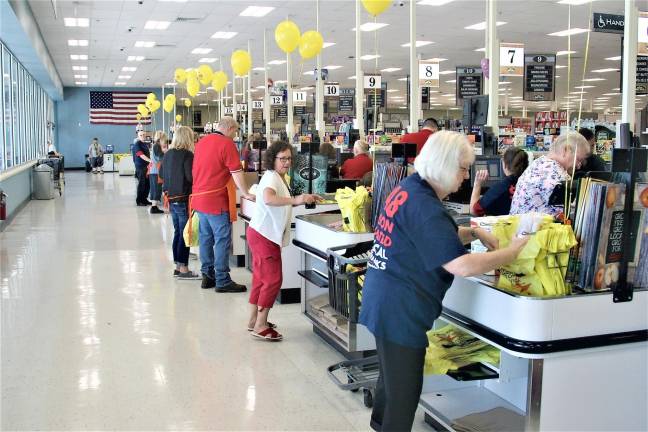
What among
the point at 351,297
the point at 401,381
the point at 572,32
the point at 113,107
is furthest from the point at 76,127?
the point at 401,381

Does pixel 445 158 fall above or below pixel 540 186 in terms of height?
above

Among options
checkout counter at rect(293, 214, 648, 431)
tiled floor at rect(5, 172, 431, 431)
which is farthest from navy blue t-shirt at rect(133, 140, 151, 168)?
checkout counter at rect(293, 214, 648, 431)

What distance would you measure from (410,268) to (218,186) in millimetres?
3989

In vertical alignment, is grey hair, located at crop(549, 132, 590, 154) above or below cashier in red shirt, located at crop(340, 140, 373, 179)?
above

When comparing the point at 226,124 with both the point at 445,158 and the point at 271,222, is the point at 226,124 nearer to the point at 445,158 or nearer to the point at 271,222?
the point at 271,222

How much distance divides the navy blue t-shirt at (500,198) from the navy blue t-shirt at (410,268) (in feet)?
7.95

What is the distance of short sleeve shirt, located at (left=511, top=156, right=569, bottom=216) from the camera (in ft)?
12.9

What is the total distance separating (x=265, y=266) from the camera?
4746 mm

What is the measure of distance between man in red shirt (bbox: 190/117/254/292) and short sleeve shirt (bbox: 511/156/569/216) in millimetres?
2672

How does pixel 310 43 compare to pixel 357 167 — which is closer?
pixel 357 167

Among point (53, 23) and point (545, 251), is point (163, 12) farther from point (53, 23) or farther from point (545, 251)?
point (545, 251)

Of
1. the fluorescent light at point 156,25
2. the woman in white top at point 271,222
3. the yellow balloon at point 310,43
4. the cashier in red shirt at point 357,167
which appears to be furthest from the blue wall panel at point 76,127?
the woman in white top at point 271,222

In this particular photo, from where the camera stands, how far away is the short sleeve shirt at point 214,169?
614 centimetres

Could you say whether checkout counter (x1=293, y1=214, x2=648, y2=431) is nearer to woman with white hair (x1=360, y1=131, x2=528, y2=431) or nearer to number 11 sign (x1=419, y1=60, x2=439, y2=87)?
woman with white hair (x1=360, y1=131, x2=528, y2=431)
